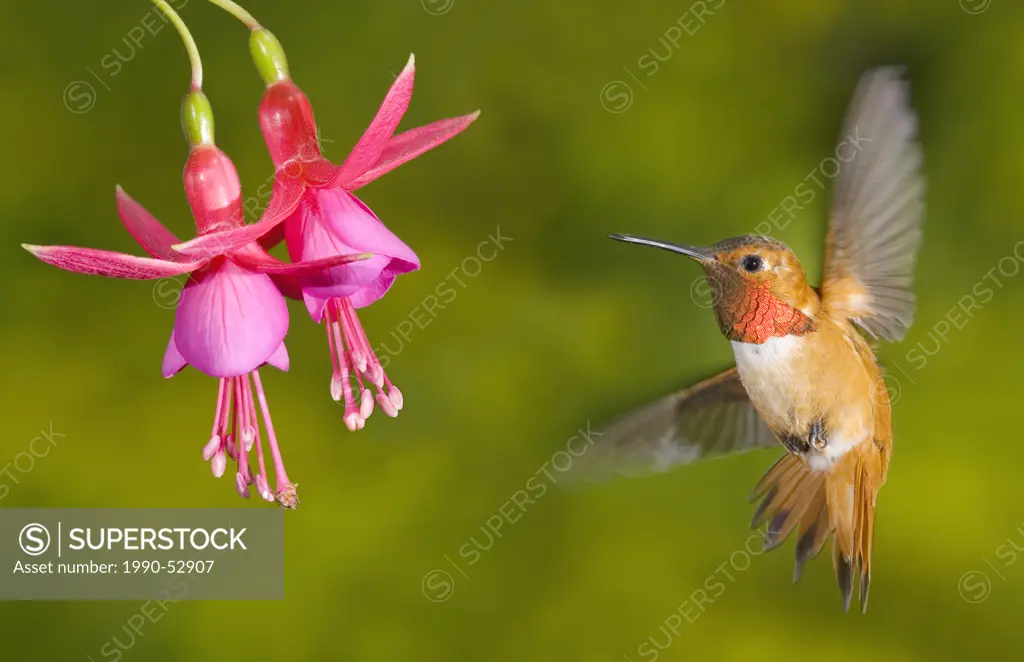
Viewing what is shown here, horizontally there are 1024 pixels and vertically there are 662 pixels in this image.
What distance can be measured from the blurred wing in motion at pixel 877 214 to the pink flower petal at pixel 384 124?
1.33 ft

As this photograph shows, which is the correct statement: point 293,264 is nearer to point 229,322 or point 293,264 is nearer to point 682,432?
point 229,322

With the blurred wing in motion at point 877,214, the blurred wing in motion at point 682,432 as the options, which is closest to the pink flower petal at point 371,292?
the blurred wing in motion at point 682,432

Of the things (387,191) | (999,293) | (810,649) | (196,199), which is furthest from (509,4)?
(810,649)

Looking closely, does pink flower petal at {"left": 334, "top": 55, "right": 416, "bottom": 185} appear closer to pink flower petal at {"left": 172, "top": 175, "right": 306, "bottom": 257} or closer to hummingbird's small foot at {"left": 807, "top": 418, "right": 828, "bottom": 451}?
pink flower petal at {"left": 172, "top": 175, "right": 306, "bottom": 257}

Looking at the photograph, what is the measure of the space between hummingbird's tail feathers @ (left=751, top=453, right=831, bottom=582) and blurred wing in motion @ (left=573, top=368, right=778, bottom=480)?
0.13 ft

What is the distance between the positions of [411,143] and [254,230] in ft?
0.48

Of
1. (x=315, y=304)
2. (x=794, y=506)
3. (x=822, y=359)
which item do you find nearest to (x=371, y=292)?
(x=315, y=304)

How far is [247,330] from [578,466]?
45 cm

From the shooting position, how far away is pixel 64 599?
1.66 meters

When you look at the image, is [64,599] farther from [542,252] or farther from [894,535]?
[894,535]

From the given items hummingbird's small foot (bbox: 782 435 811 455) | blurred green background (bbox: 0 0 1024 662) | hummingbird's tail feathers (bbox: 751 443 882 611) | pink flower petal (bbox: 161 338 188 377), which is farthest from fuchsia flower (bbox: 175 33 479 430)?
blurred green background (bbox: 0 0 1024 662)

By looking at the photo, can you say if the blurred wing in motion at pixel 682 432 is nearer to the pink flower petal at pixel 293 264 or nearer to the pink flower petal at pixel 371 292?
the pink flower petal at pixel 371 292

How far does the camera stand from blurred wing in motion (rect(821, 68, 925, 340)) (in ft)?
2.82

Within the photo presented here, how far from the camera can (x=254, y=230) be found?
2.27 ft
